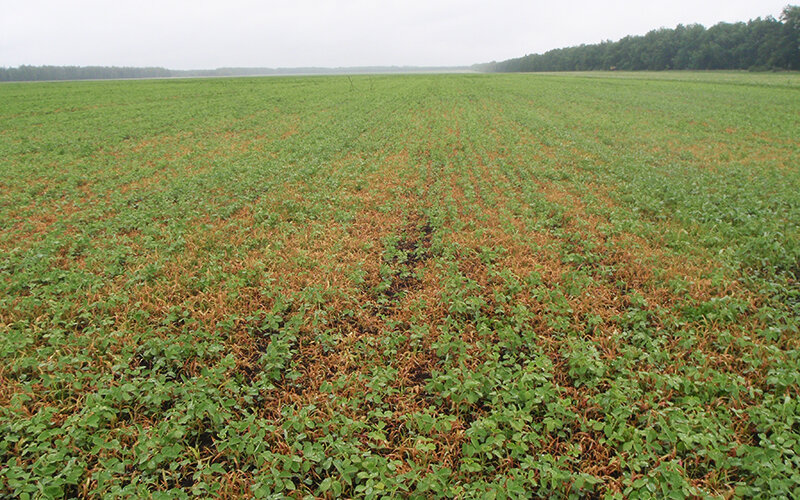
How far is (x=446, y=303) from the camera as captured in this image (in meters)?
6.01

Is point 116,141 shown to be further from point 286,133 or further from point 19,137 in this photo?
point 286,133

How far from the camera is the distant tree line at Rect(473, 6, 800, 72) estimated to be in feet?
234

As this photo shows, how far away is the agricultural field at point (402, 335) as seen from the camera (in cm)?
348

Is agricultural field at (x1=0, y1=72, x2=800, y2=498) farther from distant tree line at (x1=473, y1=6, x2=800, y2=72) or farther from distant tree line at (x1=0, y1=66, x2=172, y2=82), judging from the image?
distant tree line at (x1=0, y1=66, x2=172, y2=82)

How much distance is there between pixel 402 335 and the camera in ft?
17.2

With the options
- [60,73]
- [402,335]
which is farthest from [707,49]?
[60,73]

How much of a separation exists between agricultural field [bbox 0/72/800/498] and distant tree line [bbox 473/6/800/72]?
296 ft

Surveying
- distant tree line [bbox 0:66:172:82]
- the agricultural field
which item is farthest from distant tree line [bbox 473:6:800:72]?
distant tree line [bbox 0:66:172:82]

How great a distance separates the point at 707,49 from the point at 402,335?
11631 cm

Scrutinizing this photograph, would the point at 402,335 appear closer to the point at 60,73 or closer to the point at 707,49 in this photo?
the point at 707,49

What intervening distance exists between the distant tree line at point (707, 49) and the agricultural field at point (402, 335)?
296 ft

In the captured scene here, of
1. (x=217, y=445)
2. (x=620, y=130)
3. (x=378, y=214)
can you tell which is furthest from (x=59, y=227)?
(x=620, y=130)

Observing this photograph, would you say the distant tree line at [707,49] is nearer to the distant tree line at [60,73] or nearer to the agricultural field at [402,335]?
the agricultural field at [402,335]

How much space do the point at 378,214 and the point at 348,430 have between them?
670 centimetres
